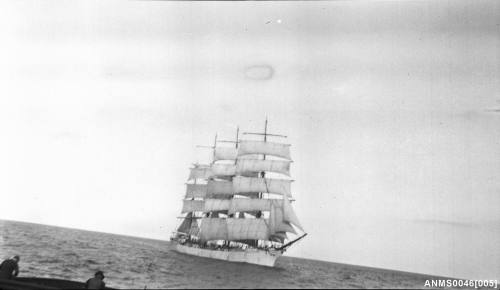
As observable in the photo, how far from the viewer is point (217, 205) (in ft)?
193

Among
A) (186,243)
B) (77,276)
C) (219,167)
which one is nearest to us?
(77,276)

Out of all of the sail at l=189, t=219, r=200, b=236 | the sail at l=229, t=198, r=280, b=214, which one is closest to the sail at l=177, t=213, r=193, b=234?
the sail at l=189, t=219, r=200, b=236

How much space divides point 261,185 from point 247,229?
5863 millimetres

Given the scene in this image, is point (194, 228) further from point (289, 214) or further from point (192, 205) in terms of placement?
point (289, 214)

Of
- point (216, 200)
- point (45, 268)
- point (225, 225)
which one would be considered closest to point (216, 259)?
point (225, 225)

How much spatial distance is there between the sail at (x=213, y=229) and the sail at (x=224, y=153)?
364 inches

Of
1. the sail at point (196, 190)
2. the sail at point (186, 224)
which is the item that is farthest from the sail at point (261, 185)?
the sail at point (186, 224)

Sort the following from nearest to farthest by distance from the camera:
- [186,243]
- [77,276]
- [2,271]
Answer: [2,271] < [77,276] < [186,243]

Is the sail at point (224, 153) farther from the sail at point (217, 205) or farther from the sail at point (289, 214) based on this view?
the sail at point (289, 214)

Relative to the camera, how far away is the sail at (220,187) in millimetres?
60031

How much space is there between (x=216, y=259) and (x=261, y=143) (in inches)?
659

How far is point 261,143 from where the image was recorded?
2133 inches

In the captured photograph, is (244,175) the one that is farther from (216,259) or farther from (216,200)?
(216,259)

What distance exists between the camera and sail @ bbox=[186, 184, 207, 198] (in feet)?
225
